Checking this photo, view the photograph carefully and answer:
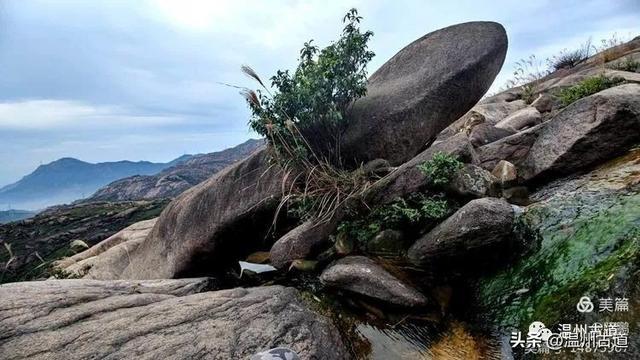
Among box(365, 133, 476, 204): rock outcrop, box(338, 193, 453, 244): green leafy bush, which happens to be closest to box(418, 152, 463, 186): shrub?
box(365, 133, 476, 204): rock outcrop

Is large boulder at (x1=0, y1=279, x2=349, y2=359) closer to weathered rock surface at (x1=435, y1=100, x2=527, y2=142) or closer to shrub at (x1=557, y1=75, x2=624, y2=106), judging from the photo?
shrub at (x1=557, y1=75, x2=624, y2=106)

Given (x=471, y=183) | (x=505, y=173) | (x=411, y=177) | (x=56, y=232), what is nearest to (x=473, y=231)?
(x=471, y=183)

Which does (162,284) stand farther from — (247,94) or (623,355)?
(623,355)

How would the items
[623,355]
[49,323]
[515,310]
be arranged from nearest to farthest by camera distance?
[623,355] → [515,310] → [49,323]

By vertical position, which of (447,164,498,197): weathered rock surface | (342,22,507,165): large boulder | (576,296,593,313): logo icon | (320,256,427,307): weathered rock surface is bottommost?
(576,296,593,313): logo icon

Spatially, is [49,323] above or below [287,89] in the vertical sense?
below

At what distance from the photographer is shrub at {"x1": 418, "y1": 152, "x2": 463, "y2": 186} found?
6.70 metres

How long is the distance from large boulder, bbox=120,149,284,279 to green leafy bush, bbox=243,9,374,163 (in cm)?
122

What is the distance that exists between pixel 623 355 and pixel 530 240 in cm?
245

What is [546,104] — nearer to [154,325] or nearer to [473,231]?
[473,231]

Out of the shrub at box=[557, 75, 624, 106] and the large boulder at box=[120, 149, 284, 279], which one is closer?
the shrub at box=[557, 75, 624, 106]

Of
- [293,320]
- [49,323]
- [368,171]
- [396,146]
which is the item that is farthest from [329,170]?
[49,323]

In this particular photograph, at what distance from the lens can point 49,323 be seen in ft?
17.9

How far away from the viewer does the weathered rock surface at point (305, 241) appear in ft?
25.2
